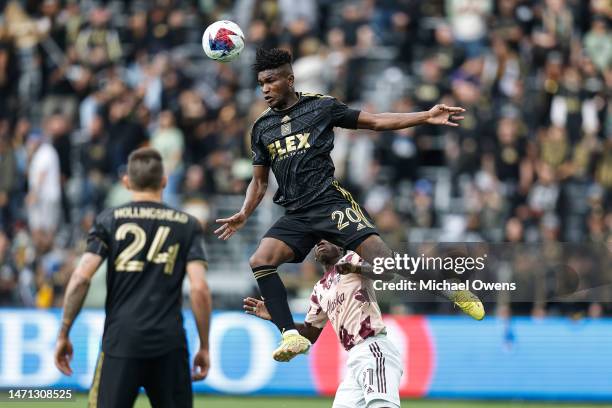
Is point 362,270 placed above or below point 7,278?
above

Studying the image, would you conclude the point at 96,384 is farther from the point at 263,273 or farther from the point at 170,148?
the point at 170,148

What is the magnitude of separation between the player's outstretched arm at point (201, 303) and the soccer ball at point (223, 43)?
3003 mm

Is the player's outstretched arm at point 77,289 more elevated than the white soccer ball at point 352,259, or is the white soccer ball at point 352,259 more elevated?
the white soccer ball at point 352,259

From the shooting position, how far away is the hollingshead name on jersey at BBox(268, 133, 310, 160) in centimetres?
1016

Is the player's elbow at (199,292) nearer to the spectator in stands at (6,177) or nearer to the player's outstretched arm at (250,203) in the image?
the player's outstretched arm at (250,203)

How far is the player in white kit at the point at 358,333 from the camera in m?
9.11

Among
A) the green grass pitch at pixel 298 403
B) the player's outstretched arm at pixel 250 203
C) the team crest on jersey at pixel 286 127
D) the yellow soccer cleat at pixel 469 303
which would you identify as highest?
the team crest on jersey at pixel 286 127

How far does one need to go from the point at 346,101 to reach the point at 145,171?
12112mm

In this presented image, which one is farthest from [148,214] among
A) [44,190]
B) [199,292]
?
[44,190]

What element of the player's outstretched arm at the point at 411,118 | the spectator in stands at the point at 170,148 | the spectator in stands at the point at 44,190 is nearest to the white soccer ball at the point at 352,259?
the player's outstretched arm at the point at 411,118

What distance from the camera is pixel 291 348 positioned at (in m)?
9.49

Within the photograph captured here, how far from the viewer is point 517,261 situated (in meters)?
15.7

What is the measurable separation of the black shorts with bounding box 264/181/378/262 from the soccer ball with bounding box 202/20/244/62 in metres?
1.47

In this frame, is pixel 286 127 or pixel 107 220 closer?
pixel 107 220
